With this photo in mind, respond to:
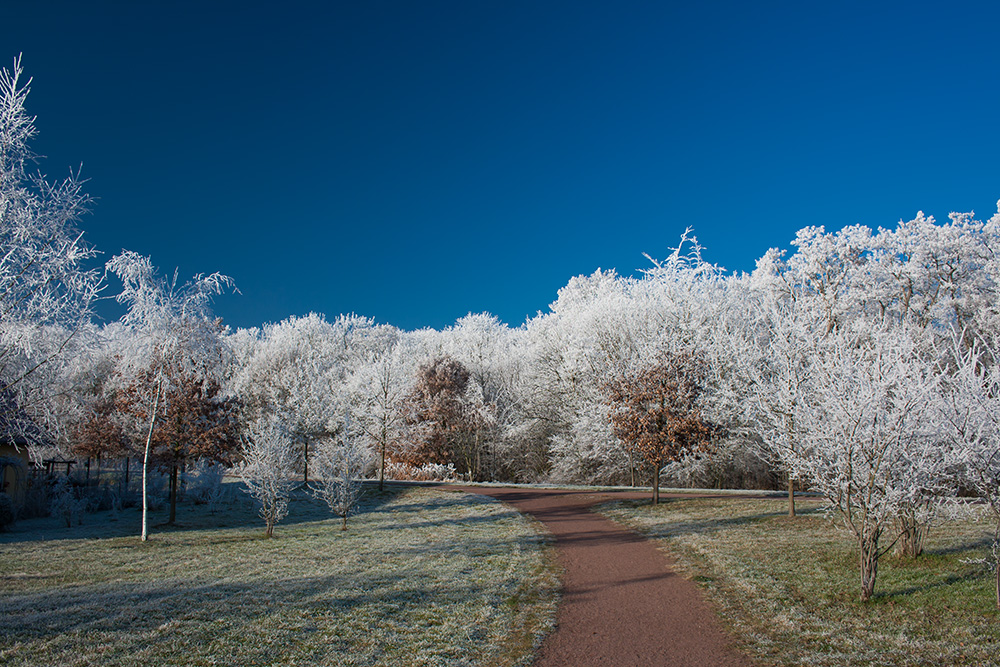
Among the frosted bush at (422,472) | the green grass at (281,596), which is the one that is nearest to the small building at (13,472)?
the green grass at (281,596)

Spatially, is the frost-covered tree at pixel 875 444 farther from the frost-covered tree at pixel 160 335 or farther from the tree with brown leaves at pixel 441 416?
the tree with brown leaves at pixel 441 416

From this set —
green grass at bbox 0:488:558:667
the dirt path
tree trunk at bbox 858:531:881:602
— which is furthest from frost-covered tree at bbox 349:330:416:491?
tree trunk at bbox 858:531:881:602

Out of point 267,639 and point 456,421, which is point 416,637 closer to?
point 267,639

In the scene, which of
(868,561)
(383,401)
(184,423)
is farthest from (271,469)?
(383,401)

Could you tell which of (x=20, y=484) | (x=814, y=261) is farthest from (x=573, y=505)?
(x=20, y=484)

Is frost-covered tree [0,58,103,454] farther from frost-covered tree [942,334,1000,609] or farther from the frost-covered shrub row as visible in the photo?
frost-covered tree [942,334,1000,609]

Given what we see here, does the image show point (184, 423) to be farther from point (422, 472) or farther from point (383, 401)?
point (422, 472)

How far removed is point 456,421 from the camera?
33.8 m

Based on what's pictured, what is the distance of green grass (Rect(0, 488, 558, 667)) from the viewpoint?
6.78 meters

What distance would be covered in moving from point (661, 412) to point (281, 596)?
1219 cm

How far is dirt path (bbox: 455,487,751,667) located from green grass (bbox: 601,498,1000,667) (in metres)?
0.38

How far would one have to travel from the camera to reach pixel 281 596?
9039 millimetres

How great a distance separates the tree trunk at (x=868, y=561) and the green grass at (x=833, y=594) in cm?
21

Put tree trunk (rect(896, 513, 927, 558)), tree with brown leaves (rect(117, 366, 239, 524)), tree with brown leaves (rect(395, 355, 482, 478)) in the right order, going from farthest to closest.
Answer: tree with brown leaves (rect(395, 355, 482, 478)) → tree with brown leaves (rect(117, 366, 239, 524)) → tree trunk (rect(896, 513, 927, 558))
